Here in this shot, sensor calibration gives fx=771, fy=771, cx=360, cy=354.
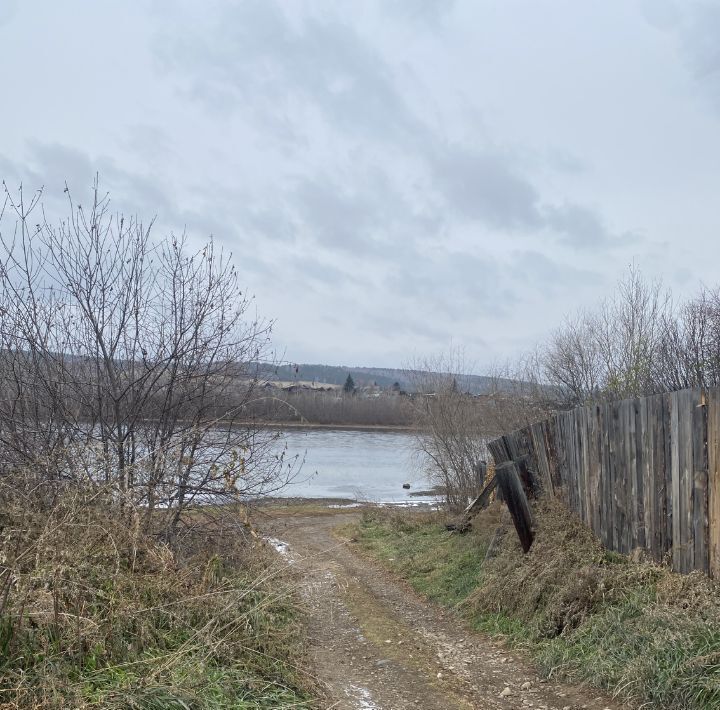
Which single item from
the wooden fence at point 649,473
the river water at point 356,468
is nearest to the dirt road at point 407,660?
the wooden fence at point 649,473

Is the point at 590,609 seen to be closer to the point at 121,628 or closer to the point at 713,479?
the point at 713,479

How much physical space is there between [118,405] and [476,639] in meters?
4.17

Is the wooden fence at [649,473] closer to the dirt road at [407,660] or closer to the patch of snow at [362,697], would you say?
the dirt road at [407,660]

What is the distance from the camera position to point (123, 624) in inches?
177

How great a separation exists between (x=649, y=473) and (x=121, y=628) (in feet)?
15.0

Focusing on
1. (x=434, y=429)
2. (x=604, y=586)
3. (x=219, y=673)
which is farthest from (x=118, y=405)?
(x=434, y=429)

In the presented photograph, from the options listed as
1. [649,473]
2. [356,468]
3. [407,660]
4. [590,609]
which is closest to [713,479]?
[649,473]

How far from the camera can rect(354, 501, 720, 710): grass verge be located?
15.8ft

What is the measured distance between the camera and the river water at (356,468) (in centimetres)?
2834

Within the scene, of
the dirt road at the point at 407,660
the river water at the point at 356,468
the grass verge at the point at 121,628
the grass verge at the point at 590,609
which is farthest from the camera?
the river water at the point at 356,468

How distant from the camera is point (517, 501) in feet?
28.8

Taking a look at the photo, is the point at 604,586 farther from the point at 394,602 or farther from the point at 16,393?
the point at 16,393

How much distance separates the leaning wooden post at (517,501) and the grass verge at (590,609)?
141 mm

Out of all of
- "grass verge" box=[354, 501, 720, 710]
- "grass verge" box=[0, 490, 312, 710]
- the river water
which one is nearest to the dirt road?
"grass verge" box=[354, 501, 720, 710]
